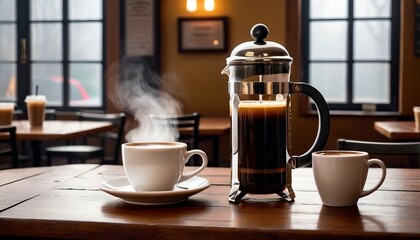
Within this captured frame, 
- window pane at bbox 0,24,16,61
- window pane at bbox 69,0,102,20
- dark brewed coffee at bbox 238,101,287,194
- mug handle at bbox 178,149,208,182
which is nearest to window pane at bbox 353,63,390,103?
window pane at bbox 69,0,102,20

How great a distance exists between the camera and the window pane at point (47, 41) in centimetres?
655

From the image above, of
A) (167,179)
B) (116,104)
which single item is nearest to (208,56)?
(116,104)

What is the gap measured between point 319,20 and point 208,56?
3.65 ft

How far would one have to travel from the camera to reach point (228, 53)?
6.12 m

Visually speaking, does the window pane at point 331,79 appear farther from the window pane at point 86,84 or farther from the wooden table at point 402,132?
the window pane at point 86,84

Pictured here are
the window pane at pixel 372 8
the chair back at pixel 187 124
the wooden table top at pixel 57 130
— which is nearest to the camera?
the wooden table top at pixel 57 130

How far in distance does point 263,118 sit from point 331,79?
15.8ft

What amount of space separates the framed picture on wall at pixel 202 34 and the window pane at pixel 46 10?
1.30m

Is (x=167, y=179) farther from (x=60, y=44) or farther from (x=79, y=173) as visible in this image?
(x=60, y=44)

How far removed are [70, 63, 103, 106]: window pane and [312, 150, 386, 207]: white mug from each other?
17.5 feet

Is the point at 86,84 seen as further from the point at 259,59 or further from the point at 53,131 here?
the point at 259,59

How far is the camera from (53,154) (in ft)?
17.4

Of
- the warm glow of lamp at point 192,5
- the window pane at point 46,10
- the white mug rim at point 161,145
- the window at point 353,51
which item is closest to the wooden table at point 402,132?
the window at point 353,51

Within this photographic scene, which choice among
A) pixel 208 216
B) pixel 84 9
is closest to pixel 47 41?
pixel 84 9
